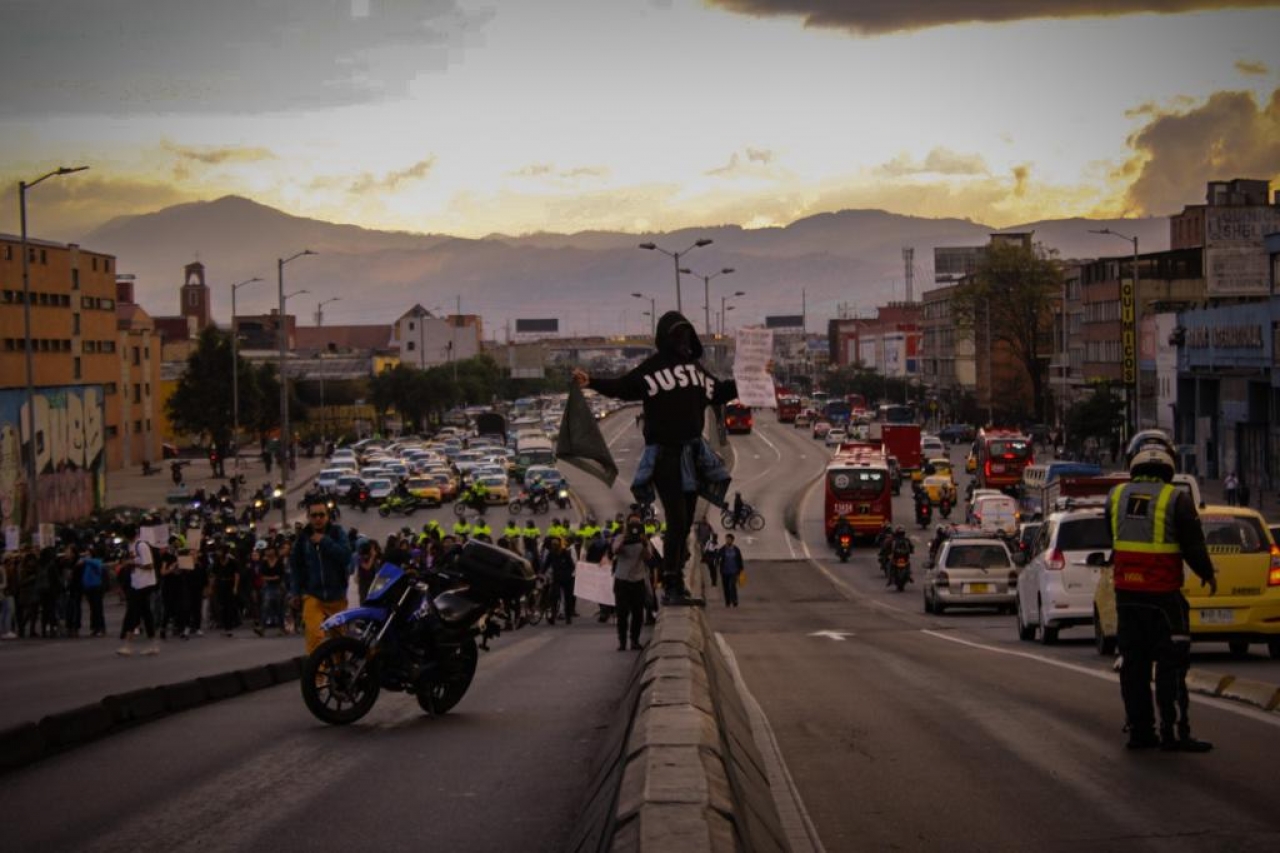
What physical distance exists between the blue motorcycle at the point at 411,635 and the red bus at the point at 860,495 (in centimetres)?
5337

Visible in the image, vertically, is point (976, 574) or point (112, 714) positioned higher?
point (112, 714)

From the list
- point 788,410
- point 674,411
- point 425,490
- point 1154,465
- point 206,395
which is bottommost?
point 425,490

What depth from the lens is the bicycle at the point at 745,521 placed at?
71375 millimetres

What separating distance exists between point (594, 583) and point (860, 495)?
36707 mm

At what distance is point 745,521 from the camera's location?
2854 inches

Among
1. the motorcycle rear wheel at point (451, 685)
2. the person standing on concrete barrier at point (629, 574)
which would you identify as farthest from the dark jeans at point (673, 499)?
the person standing on concrete barrier at point (629, 574)

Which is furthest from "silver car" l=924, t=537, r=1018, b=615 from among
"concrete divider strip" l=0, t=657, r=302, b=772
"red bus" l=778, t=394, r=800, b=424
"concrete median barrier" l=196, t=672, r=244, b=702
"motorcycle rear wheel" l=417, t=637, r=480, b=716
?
"red bus" l=778, t=394, r=800, b=424

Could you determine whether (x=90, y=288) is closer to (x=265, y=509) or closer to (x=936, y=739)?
(x=265, y=509)

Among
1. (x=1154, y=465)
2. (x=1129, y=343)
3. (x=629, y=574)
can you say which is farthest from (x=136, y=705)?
(x=1129, y=343)

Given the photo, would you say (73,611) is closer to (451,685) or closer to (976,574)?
(976,574)

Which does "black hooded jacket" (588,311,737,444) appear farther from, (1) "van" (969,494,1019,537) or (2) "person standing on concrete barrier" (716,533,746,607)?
(1) "van" (969,494,1019,537)

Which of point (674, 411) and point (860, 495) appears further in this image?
point (860, 495)

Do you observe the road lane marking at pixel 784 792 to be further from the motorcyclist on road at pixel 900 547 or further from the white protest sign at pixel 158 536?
the motorcyclist on road at pixel 900 547

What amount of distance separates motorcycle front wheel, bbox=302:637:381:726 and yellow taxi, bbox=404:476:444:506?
68321mm
